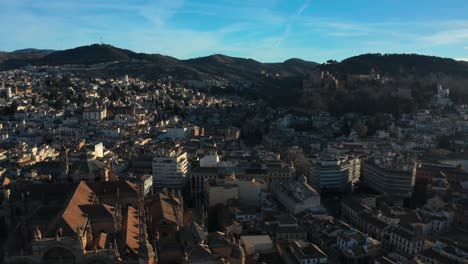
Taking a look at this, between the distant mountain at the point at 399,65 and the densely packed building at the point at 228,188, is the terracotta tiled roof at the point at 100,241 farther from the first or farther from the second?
the distant mountain at the point at 399,65

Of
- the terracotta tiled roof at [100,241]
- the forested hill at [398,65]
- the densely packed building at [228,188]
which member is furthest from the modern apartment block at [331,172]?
the forested hill at [398,65]

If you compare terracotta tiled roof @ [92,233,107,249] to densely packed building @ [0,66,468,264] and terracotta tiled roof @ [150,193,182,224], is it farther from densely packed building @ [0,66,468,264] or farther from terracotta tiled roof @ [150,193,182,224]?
terracotta tiled roof @ [150,193,182,224]

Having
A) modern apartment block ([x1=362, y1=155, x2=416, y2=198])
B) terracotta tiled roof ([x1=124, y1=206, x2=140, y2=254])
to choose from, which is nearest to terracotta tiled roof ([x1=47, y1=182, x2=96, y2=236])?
terracotta tiled roof ([x1=124, y1=206, x2=140, y2=254])

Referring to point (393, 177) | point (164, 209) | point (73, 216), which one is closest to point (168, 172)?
point (164, 209)

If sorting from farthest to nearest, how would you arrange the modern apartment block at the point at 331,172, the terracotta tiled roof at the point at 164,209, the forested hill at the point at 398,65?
the forested hill at the point at 398,65
the modern apartment block at the point at 331,172
the terracotta tiled roof at the point at 164,209

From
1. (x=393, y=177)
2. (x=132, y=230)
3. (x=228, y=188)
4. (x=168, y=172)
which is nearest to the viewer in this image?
(x=132, y=230)

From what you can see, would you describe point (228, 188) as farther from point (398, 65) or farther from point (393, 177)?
point (398, 65)

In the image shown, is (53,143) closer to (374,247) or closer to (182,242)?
(182,242)

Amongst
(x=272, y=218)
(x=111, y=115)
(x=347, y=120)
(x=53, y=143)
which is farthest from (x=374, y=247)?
(x=111, y=115)
